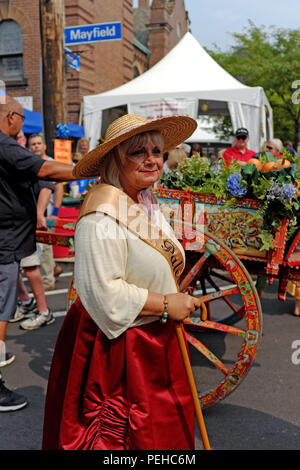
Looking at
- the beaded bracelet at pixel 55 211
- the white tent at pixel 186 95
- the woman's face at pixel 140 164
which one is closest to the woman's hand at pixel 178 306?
the woman's face at pixel 140 164

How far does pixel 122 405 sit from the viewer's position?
1.77 m

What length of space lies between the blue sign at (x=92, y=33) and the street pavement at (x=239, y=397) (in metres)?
5.72

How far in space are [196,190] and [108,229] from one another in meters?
1.78

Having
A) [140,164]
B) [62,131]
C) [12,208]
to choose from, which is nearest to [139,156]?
[140,164]

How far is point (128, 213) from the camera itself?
1.77 meters

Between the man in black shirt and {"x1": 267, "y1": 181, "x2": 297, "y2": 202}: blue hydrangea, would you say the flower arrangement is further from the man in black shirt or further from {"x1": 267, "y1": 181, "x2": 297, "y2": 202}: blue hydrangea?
the man in black shirt

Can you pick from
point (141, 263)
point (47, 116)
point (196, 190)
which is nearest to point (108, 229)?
point (141, 263)

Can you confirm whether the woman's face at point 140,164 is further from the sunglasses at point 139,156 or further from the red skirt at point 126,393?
the red skirt at point 126,393

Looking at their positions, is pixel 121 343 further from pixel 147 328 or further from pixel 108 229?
pixel 108 229

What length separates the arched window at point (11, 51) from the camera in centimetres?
1688

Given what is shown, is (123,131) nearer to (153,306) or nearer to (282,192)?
(153,306)

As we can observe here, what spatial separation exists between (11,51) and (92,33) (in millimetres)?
9680

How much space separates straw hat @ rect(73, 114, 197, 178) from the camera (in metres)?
1.74

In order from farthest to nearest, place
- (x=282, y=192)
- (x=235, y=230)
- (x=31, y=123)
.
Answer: (x=31, y=123) → (x=235, y=230) → (x=282, y=192)
